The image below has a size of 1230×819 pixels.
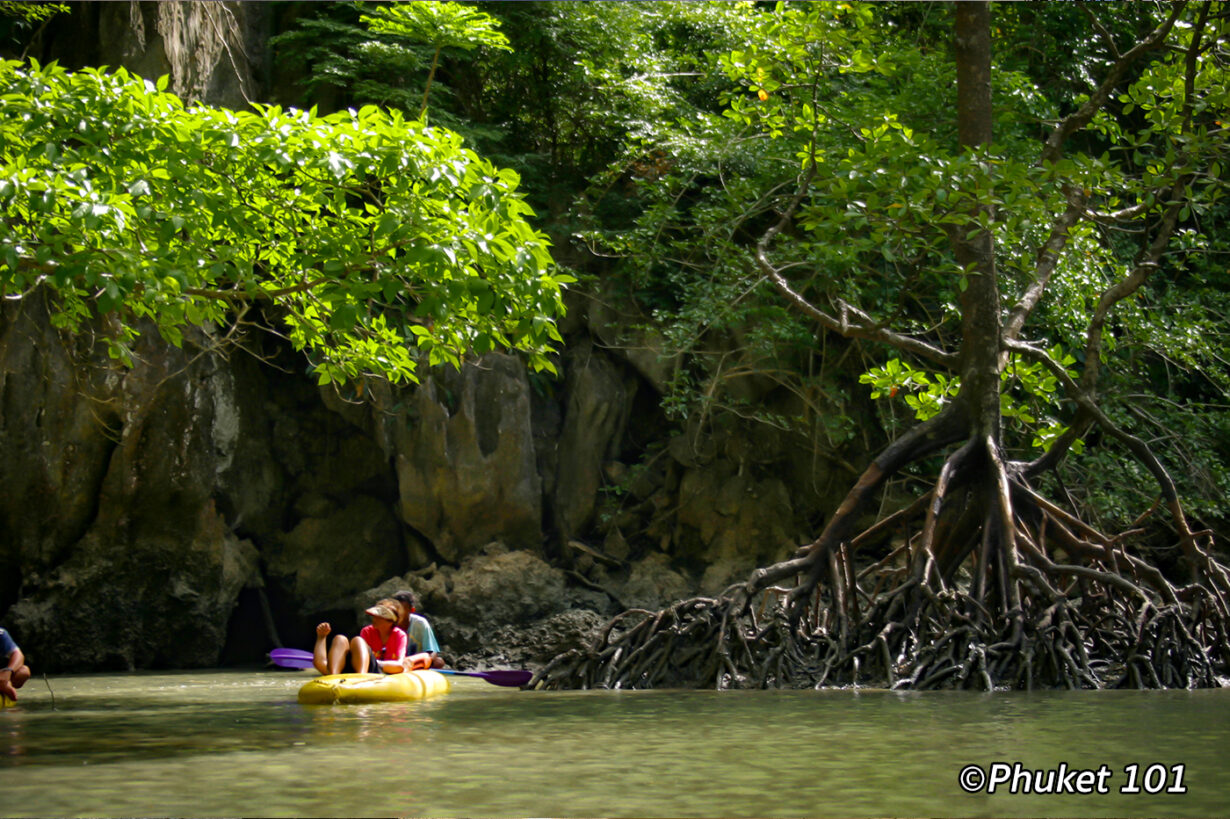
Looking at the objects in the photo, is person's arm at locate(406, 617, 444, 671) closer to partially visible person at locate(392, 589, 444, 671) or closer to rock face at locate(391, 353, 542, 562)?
partially visible person at locate(392, 589, 444, 671)

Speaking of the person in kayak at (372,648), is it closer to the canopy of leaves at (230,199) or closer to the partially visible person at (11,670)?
the partially visible person at (11,670)

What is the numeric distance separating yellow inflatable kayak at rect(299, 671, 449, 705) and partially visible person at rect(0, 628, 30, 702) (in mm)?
1812

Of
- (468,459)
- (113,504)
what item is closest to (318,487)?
(468,459)

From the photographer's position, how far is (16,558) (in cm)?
1299

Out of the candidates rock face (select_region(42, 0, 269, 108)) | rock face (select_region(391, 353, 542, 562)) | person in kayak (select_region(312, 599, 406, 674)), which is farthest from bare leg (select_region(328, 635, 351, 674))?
rock face (select_region(42, 0, 269, 108))

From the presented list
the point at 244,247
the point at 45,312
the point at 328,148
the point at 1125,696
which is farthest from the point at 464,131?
the point at 1125,696

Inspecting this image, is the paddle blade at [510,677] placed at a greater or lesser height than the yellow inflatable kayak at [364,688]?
lesser

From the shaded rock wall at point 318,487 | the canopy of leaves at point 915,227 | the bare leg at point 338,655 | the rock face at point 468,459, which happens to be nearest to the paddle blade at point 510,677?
the bare leg at point 338,655

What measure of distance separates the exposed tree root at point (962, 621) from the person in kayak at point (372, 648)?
1143mm

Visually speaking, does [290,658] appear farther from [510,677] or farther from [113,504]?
[113,504]

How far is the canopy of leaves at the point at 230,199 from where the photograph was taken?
17.7ft

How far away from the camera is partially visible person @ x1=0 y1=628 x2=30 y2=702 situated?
7.24 m

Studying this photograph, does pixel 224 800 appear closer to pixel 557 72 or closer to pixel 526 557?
pixel 526 557

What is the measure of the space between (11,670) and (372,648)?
249 cm
